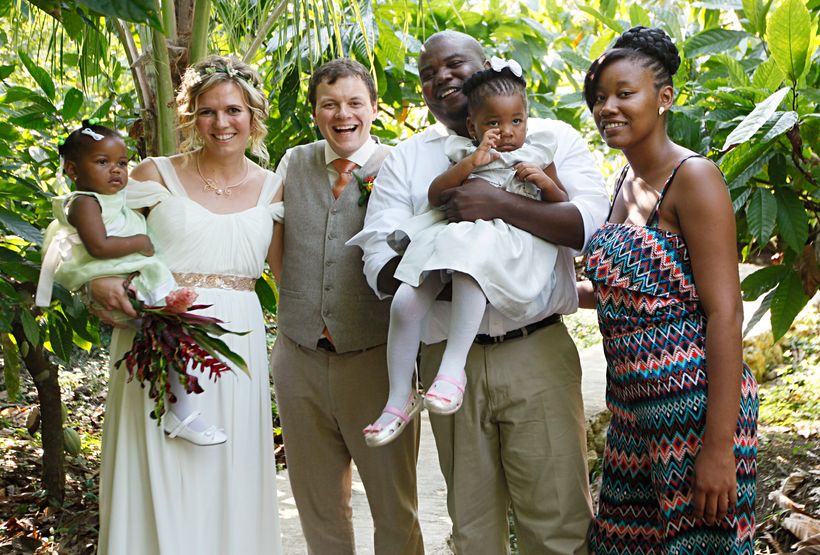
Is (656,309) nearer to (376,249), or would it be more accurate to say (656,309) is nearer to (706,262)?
(706,262)

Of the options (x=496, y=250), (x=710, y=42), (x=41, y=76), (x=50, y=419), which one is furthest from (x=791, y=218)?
(x=50, y=419)

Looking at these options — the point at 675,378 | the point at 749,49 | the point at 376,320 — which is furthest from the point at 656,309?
the point at 749,49

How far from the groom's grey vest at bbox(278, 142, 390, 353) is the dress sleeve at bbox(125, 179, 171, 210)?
1.36 ft

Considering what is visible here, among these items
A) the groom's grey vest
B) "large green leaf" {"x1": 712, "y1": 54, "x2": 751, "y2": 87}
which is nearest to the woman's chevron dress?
"large green leaf" {"x1": 712, "y1": 54, "x2": 751, "y2": 87}

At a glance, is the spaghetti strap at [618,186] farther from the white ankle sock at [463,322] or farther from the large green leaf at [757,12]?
the large green leaf at [757,12]

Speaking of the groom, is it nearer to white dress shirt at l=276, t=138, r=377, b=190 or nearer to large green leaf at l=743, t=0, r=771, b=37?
white dress shirt at l=276, t=138, r=377, b=190

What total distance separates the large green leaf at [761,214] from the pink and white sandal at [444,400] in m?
0.92

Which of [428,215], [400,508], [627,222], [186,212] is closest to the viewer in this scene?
[627,222]

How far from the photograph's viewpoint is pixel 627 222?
231 cm

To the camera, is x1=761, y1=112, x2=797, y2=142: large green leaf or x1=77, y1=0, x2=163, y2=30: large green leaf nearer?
x1=77, y1=0, x2=163, y2=30: large green leaf

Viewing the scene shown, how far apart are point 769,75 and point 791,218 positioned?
0.41m

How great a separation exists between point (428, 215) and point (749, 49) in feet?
4.50

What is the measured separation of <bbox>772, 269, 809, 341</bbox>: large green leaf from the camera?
2.74 metres

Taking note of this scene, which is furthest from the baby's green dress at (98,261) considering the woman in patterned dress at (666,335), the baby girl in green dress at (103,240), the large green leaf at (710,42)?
the large green leaf at (710,42)
